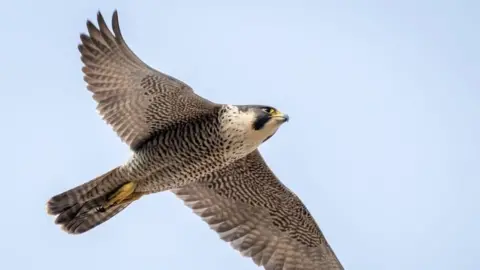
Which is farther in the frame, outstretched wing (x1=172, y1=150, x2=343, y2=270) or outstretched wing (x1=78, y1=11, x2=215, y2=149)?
outstretched wing (x1=172, y1=150, x2=343, y2=270)

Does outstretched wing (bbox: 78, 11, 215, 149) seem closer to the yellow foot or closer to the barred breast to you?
the barred breast

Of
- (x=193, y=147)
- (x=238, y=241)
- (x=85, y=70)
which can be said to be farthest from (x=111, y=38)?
(x=238, y=241)

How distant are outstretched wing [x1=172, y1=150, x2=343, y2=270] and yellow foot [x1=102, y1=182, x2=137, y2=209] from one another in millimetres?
1310

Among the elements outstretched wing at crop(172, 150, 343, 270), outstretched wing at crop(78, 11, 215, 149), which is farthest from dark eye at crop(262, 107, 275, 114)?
outstretched wing at crop(172, 150, 343, 270)

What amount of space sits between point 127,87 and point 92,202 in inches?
76.8

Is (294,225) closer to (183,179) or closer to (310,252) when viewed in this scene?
(310,252)

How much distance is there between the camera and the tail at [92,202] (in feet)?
65.7

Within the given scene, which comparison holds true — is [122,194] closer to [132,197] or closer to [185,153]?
[132,197]

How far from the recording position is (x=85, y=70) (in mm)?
19828

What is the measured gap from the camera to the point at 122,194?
65.8ft

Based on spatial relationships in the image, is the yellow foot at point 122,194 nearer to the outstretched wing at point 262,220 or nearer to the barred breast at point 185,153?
the barred breast at point 185,153

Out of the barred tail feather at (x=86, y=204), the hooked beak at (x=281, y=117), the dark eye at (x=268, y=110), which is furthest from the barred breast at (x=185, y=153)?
the hooked beak at (x=281, y=117)

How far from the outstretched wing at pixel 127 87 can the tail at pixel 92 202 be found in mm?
944

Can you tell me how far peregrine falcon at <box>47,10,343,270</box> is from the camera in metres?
19.5
